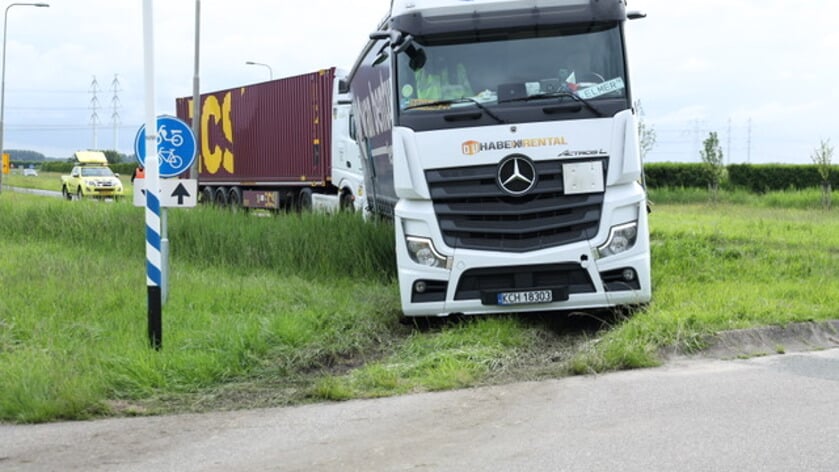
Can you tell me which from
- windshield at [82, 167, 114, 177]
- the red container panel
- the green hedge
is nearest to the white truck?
the red container panel

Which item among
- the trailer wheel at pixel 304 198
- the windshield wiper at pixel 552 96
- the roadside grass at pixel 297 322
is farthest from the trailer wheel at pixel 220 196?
the windshield wiper at pixel 552 96

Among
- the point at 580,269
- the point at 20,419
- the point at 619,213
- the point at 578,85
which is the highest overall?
the point at 578,85

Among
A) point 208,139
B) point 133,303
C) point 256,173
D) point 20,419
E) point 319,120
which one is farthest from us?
point 208,139

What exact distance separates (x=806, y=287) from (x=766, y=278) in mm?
955

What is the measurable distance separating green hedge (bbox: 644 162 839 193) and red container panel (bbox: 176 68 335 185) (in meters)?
19.7

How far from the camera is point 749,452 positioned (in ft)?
17.5

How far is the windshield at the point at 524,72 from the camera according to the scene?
9.11 meters

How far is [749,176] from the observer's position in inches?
1613

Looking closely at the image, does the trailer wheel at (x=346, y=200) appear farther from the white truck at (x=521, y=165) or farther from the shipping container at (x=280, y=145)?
the white truck at (x=521, y=165)

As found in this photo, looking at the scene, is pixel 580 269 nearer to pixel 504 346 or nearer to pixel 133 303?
pixel 504 346

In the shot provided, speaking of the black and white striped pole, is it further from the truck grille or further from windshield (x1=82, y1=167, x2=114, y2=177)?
windshield (x1=82, y1=167, x2=114, y2=177)

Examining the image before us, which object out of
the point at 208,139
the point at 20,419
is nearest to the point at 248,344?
the point at 20,419

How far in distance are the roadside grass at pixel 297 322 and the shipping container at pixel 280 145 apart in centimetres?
608

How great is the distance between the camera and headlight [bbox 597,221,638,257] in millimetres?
8977
